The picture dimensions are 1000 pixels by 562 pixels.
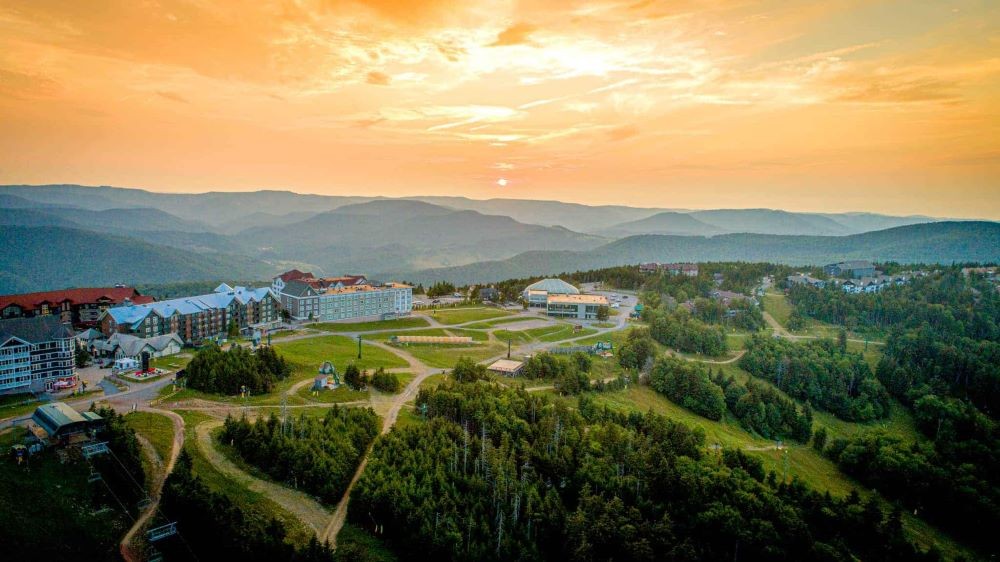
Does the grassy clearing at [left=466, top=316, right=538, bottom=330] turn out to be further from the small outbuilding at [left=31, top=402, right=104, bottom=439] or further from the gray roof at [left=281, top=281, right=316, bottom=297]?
the small outbuilding at [left=31, top=402, right=104, bottom=439]

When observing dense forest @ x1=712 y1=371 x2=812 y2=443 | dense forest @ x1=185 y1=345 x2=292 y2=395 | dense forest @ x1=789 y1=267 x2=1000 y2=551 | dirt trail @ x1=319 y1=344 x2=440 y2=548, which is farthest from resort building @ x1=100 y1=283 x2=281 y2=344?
dense forest @ x1=789 y1=267 x2=1000 y2=551

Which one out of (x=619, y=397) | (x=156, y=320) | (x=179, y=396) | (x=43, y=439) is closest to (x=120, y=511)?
(x=43, y=439)

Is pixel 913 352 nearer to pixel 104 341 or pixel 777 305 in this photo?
pixel 777 305

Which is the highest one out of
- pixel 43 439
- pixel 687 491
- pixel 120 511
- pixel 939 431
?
pixel 43 439

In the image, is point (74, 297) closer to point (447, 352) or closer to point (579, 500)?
point (447, 352)

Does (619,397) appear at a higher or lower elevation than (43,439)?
lower

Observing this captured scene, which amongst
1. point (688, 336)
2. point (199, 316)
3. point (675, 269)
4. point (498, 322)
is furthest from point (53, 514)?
point (675, 269)
